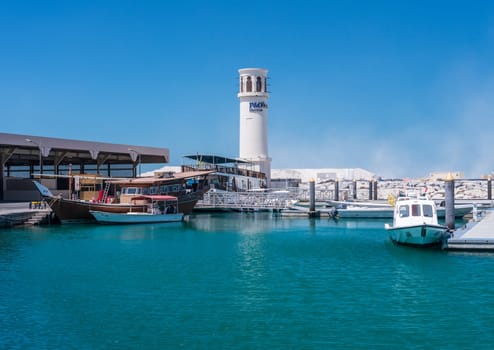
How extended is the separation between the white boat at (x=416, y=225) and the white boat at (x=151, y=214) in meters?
23.2

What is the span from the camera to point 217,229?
43.8 meters

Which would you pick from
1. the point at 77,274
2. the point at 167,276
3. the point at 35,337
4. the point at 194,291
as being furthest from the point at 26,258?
the point at 35,337

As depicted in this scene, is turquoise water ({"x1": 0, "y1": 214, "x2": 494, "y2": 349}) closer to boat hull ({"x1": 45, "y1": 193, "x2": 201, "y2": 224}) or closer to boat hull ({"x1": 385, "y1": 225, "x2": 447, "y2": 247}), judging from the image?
boat hull ({"x1": 385, "y1": 225, "x2": 447, "y2": 247})

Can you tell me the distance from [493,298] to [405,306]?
305 centimetres

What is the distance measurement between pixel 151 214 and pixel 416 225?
1006 inches

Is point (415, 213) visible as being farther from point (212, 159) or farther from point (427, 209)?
point (212, 159)

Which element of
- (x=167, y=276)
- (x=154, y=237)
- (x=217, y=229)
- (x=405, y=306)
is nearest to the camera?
(x=405, y=306)

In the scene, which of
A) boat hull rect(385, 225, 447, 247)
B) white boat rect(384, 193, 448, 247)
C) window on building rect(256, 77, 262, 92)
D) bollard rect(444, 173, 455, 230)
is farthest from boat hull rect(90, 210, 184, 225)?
window on building rect(256, 77, 262, 92)

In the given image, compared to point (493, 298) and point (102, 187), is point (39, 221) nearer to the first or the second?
point (102, 187)

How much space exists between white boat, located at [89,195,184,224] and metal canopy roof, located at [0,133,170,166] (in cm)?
869

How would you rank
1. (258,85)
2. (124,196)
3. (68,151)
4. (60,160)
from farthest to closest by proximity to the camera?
1. (258,85)
2. (60,160)
3. (68,151)
4. (124,196)

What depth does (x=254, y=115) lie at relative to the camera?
282 ft

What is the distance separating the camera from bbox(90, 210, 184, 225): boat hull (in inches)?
1887

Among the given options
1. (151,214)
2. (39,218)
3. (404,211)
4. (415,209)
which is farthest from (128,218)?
(415,209)
